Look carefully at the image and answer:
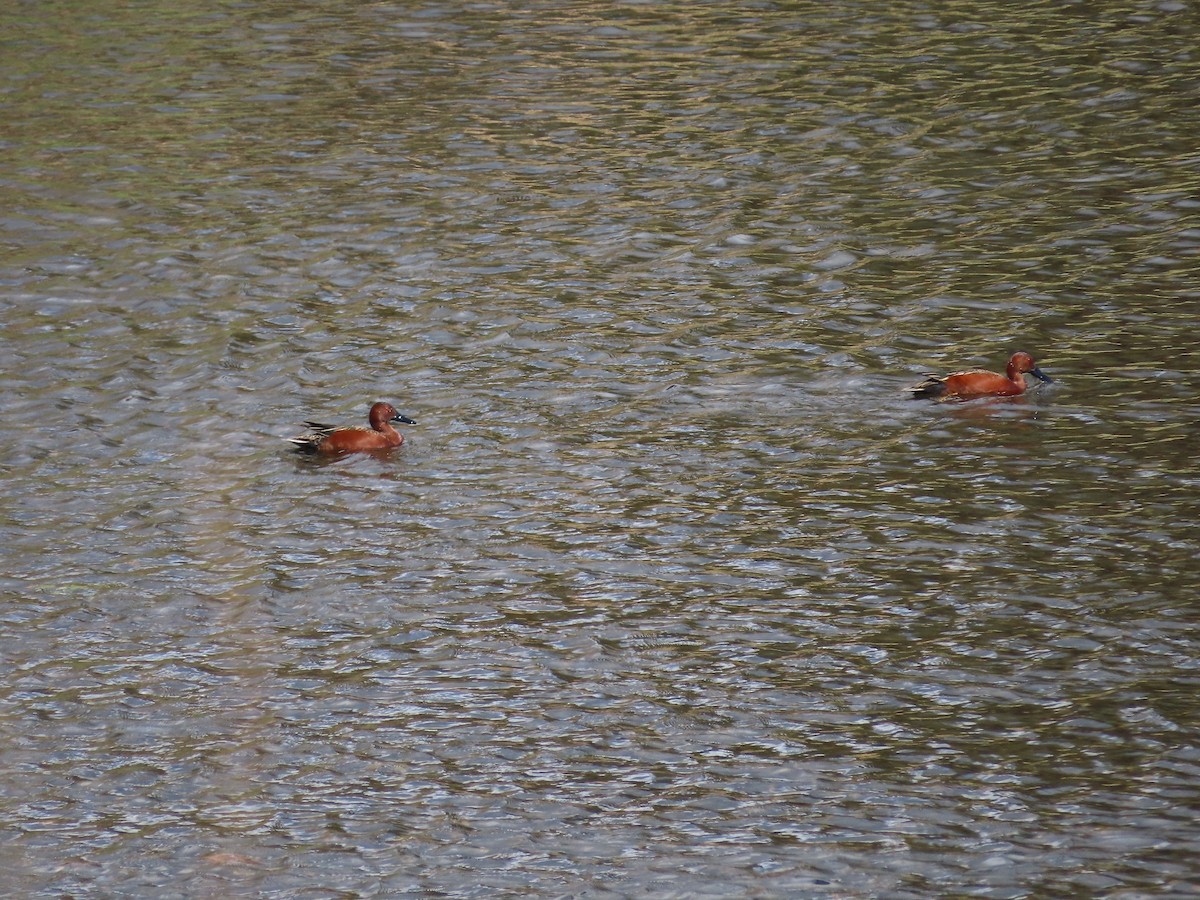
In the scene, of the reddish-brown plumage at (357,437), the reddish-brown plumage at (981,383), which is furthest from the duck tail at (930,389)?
the reddish-brown plumage at (357,437)

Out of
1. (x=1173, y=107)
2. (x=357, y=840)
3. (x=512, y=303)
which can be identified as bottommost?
(x=357, y=840)

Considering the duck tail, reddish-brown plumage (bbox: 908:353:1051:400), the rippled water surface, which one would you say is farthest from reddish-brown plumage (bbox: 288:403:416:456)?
reddish-brown plumage (bbox: 908:353:1051:400)

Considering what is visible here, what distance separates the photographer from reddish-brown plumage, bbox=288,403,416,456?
16.1m

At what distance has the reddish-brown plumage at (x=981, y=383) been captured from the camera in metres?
16.4

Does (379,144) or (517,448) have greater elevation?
(379,144)

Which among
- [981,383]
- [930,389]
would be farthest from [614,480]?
[981,383]

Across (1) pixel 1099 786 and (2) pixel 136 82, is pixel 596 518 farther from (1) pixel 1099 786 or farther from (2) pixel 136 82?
(2) pixel 136 82

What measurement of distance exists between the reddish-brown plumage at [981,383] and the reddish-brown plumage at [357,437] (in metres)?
5.15

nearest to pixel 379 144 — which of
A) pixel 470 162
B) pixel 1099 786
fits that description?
pixel 470 162

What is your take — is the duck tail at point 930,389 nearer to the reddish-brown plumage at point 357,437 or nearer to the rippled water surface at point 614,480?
the rippled water surface at point 614,480

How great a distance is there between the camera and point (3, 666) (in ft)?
42.1

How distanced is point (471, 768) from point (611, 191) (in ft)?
44.2

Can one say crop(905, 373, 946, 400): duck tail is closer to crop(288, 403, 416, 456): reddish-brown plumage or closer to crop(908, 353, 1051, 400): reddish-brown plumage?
crop(908, 353, 1051, 400): reddish-brown plumage

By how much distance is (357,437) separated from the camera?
1612cm
